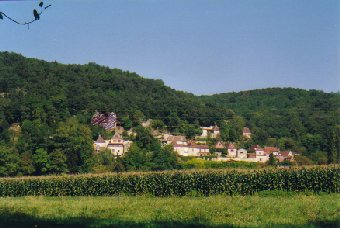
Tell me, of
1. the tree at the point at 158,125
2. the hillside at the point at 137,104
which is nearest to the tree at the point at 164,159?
the hillside at the point at 137,104

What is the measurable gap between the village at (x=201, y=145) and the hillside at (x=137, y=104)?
221cm

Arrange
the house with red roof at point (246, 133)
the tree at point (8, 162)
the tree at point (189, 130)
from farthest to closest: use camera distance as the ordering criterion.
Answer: the tree at point (189, 130) < the house with red roof at point (246, 133) < the tree at point (8, 162)

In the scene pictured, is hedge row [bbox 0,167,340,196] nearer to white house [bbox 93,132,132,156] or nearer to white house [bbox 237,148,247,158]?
white house [bbox 93,132,132,156]

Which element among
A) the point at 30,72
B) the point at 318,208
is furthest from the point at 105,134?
the point at 318,208

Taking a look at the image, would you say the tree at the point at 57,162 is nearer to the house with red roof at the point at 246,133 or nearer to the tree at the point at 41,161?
the tree at the point at 41,161

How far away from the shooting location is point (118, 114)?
3725 inches

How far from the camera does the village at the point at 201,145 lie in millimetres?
86188

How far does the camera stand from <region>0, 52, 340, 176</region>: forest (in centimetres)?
6381

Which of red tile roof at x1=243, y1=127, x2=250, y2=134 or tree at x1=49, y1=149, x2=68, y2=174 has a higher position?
red tile roof at x1=243, y1=127, x2=250, y2=134

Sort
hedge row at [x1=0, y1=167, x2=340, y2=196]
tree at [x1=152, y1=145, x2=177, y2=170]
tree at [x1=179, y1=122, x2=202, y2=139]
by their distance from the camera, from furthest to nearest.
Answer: tree at [x1=179, y1=122, x2=202, y2=139]
tree at [x1=152, y1=145, x2=177, y2=170]
hedge row at [x1=0, y1=167, x2=340, y2=196]

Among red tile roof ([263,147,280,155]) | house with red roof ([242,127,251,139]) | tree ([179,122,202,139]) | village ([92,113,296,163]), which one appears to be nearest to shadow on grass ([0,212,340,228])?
village ([92,113,296,163])

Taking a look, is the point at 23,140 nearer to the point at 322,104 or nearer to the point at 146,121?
the point at 146,121

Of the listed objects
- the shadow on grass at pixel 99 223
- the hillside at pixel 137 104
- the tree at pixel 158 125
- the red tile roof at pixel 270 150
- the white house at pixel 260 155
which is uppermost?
the hillside at pixel 137 104

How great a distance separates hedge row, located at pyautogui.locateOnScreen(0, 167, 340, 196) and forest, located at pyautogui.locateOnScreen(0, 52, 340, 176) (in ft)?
95.5
